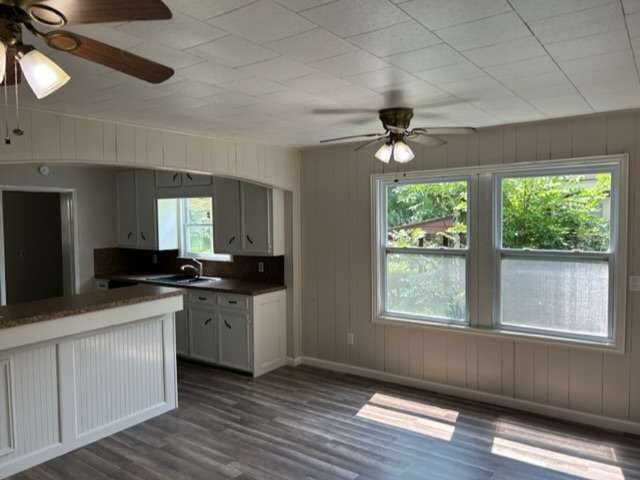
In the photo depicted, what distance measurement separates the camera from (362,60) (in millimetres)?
2201

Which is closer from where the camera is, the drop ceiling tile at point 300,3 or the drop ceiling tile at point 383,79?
the drop ceiling tile at point 300,3

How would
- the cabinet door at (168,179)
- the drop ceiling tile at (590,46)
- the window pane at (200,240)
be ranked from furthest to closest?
the window pane at (200,240)
the cabinet door at (168,179)
the drop ceiling tile at (590,46)

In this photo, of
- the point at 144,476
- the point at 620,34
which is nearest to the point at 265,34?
the point at 620,34

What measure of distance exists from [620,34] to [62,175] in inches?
234

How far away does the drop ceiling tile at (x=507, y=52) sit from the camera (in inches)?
79.3

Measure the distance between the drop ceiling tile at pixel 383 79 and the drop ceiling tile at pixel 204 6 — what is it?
93cm

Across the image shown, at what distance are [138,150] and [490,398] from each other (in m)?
3.61

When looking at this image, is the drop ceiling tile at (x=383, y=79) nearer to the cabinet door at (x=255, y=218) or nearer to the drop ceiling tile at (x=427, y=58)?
the drop ceiling tile at (x=427, y=58)

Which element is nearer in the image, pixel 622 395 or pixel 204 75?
pixel 204 75

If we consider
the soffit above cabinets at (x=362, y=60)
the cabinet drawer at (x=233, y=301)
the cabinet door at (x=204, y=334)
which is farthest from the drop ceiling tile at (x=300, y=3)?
the cabinet door at (x=204, y=334)

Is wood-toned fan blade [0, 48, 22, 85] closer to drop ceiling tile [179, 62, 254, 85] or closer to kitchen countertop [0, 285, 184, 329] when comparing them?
drop ceiling tile [179, 62, 254, 85]

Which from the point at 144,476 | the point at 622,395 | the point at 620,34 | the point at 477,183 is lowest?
the point at 144,476

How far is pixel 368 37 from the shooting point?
192 centimetres

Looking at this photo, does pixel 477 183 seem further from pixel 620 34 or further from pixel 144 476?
pixel 144 476
